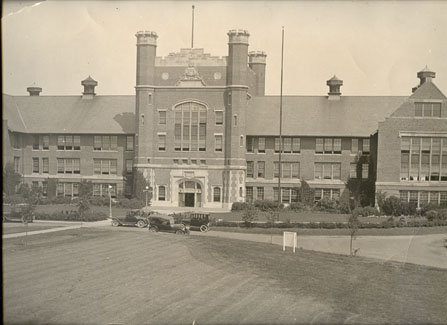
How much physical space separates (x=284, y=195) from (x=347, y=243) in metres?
20.2

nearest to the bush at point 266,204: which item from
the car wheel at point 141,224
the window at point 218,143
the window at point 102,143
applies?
the window at point 218,143

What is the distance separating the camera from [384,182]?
3725 cm

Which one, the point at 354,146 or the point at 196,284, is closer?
the point at 196,284

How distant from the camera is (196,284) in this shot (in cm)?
1655

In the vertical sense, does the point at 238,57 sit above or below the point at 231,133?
above

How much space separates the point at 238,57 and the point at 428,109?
1459 centimetres

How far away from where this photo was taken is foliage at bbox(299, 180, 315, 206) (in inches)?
1708

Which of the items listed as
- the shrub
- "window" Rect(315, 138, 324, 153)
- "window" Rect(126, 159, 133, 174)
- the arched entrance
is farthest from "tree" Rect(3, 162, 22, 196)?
"window" Rect(315, 138, 324, 153)

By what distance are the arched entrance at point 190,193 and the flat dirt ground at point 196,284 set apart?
1946 cm

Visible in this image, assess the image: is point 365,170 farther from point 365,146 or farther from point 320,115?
point 320,115

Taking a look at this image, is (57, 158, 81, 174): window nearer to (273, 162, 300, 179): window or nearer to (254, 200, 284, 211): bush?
(254, 200, 284, 211): bush

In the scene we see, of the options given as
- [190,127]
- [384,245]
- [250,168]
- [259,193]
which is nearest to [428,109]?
[259,193]

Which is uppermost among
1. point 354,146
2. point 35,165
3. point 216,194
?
point 354,146

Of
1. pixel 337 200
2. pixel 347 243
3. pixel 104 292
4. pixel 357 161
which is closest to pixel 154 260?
pixel 104 292
